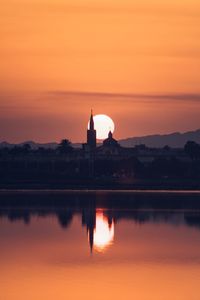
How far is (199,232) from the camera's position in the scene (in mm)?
51812

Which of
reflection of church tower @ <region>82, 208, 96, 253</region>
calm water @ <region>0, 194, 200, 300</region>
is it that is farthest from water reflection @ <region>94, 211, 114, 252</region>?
reflection of church tower @ <region>82, 208, 96, 253</region>

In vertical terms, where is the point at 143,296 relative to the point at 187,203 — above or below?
below

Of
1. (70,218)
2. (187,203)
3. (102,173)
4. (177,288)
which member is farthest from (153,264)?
(102,173)

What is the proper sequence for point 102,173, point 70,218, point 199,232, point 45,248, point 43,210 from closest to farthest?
point 45,248 < point 199,232 < point 70,218 < point 43,210 < point 102,173

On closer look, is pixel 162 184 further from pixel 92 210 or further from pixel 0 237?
pixel 0 237

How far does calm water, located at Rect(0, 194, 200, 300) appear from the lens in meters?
33.1

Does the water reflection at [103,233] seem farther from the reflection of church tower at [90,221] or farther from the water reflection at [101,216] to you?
the reflection of church tower at [90,221]

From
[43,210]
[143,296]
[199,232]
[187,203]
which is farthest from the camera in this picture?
[187,203]

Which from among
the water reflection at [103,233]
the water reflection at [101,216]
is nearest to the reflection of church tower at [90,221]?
the water reflection at [101,216]

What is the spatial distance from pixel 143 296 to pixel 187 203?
4704cm

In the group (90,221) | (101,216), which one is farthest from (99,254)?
(101,216)

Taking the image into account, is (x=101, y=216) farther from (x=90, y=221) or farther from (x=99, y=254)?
(x=99, y=254)

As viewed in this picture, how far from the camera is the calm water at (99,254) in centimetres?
3312

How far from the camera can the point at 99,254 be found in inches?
1652
